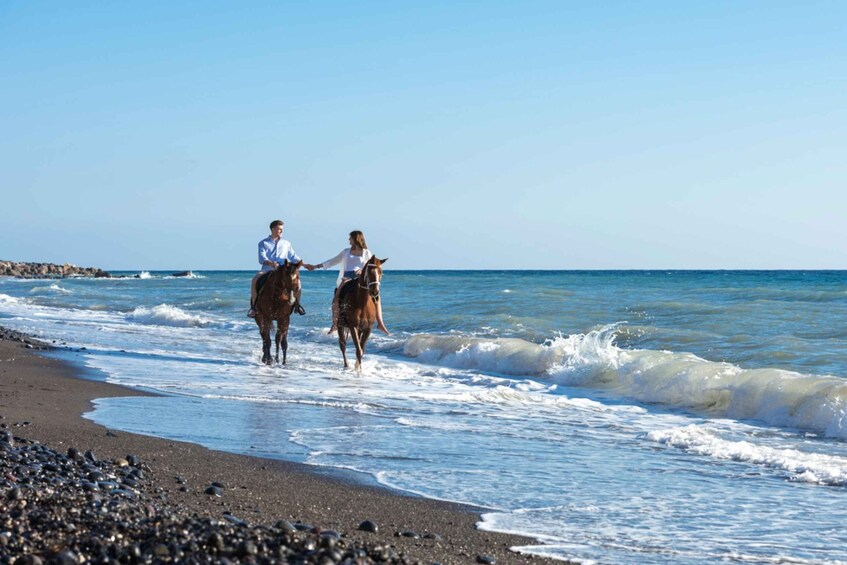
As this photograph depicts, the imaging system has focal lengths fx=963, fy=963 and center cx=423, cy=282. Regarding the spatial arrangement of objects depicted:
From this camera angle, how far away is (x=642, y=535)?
5211 mm

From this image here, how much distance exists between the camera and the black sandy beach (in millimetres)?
3832

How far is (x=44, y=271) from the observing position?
10038cm

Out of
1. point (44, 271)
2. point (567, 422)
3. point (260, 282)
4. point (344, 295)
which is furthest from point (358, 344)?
point (44, 271)

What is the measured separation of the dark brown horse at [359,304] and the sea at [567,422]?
1.91ft

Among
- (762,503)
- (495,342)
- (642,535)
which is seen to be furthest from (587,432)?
(495,342)

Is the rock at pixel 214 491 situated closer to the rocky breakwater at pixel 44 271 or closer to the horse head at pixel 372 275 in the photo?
the horse head at pixel 372 275

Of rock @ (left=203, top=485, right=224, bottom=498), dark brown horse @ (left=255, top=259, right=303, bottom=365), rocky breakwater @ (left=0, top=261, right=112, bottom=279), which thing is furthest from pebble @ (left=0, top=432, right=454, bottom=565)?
rocky breakwater @ (left=0, top=261, right=112, bottom=279)

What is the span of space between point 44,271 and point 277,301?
92.5 m

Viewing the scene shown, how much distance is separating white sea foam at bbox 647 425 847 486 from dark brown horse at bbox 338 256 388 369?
21.3ft

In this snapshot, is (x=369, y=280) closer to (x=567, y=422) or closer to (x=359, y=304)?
(x=359, y=304)

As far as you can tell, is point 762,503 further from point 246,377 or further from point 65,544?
point 246,377

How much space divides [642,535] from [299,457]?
118 inches

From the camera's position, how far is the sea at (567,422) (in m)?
5.54

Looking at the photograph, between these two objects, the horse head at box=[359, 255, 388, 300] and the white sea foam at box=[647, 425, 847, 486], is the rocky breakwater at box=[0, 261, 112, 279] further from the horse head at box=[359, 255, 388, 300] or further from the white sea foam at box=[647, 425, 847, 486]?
the white sea foam at box=[647, 425, 847, 486]
